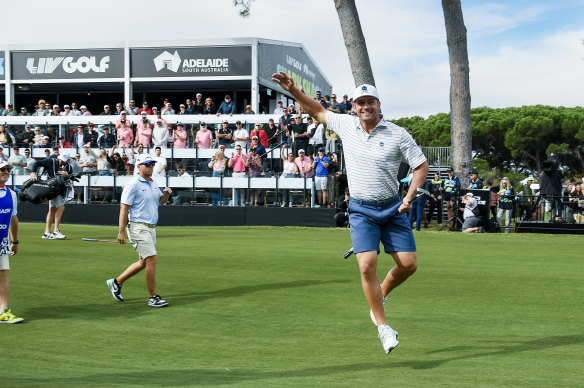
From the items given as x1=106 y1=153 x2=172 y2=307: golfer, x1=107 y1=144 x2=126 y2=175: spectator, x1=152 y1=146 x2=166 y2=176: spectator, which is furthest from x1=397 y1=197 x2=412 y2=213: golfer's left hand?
x1=107 y1=144 x2=126 y2=175: spectator

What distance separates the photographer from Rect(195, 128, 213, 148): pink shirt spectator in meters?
24.9

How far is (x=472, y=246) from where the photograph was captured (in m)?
16.0

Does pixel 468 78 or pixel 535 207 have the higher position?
pixel 468 78

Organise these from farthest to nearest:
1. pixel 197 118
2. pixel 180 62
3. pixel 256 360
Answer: pixel 180 62
pixel 197 118
pixel 256 360

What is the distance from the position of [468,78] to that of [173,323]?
1949 cm

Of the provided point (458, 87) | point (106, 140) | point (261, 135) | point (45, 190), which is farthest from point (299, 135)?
point (45, 190)

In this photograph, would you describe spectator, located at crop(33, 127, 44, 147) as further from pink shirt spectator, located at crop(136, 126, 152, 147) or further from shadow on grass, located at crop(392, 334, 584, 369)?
shadow on grass, located at crop(392, 334, 584, 369)

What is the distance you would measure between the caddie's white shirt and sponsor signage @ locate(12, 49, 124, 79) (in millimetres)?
29732

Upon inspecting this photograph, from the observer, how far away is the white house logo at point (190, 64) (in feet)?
118

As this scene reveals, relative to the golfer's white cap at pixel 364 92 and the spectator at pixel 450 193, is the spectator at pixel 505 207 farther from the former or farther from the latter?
the golfer's white cap at pixel 364 92

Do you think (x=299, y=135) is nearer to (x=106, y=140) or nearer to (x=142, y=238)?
(x=106, y=140)

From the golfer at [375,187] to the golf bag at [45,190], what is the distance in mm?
11665

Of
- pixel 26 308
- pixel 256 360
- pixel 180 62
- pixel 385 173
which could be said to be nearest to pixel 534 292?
pixel 385 173

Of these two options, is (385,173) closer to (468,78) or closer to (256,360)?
(256,360)
